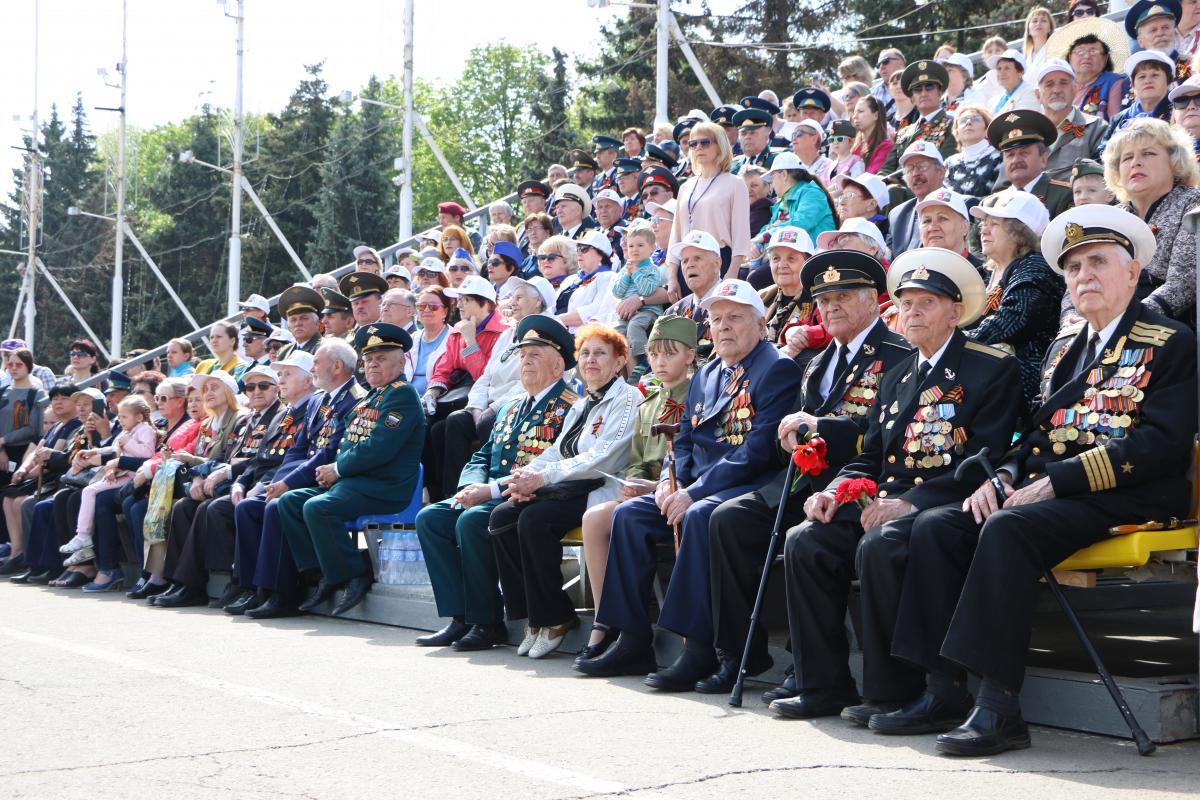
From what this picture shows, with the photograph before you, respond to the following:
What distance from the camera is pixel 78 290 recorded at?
57250 millimetres

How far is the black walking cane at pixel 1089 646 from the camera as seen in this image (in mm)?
4871

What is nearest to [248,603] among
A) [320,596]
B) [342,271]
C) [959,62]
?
[320,596]

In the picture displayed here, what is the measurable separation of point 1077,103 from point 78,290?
53.0m

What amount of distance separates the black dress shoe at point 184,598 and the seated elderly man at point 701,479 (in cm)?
482

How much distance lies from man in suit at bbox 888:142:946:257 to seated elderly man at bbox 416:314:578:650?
2.18 m

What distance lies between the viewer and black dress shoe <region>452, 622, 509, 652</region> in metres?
7.97

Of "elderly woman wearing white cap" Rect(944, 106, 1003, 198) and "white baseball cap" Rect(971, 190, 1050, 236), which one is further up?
"elderly woman wearing white cap" Rect(944, 106, 1003, 198)

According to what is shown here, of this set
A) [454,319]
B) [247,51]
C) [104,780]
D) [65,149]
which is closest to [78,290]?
[65,149]

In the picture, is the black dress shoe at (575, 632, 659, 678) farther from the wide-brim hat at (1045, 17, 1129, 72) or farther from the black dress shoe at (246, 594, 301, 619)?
the wide-brim hat at (1045, 17, 1129, 72)

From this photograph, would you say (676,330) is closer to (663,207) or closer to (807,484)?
(807,484)

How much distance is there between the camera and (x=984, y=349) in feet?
18.8

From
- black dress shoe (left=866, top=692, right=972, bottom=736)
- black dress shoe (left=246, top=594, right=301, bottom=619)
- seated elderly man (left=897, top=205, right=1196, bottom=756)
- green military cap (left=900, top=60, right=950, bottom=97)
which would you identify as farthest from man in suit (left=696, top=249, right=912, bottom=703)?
green military cap (left=900, top=60, right=950, bottom=97)

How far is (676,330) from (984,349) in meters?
2.20

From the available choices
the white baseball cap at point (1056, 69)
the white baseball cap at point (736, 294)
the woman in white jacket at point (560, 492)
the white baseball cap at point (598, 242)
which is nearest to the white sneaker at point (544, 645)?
the woman in white jacket at point (560, 492)
